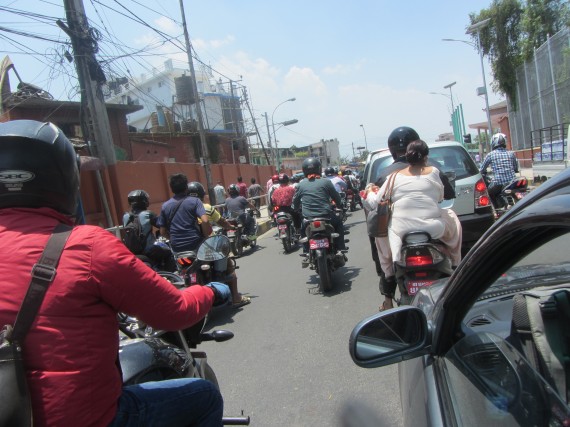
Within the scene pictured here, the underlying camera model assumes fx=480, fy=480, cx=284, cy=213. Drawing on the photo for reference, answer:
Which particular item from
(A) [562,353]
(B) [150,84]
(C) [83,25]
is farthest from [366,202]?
(B) [150,84]

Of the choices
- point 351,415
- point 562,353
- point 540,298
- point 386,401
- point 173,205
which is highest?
point 173,205

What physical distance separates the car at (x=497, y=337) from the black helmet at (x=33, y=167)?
3.83 ft

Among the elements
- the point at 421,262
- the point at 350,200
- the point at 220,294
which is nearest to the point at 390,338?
the point at 220,294

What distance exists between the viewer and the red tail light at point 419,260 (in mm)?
3652

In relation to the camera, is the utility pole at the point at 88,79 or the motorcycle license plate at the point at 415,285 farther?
the utility pole at the point at 88,79

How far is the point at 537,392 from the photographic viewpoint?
1335 millimetres

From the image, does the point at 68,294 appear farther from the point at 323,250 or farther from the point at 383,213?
the point at 323,250

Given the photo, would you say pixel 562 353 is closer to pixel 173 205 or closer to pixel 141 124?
pixel 173 205

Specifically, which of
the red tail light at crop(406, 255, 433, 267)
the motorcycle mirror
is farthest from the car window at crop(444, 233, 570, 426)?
the motorcycle mirror

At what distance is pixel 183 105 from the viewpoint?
161 ft

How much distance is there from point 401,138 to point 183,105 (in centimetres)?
4695

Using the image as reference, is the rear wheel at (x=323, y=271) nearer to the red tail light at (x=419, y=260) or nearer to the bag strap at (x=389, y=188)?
the bag strap at (x=389, y=188)

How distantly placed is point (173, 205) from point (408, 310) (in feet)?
15.2

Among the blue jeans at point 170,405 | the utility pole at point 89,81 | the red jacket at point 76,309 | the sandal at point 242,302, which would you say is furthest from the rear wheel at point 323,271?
the utility pole at point 89,81
